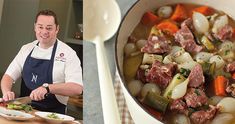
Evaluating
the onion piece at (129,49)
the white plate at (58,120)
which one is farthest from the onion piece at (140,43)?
the white plate at (58,120)

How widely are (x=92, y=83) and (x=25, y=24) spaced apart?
0.22 m

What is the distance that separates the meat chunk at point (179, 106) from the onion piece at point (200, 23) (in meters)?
0.21

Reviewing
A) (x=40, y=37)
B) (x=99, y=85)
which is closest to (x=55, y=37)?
(x=40, y=37)

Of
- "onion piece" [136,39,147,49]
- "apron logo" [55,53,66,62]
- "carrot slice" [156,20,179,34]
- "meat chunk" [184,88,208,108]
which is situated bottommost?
"meat chunk" [184,88,208,108]

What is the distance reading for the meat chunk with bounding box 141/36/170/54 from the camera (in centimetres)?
85

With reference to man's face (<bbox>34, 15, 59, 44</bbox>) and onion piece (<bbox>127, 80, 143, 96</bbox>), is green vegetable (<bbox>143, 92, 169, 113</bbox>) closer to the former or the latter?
onion piece (<bbox>127, 80, 143, 96</bbox>)

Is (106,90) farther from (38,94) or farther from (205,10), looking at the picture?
(205,10)

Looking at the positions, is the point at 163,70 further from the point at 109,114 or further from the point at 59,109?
the point at 59,109

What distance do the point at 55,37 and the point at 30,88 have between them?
134 millimetres

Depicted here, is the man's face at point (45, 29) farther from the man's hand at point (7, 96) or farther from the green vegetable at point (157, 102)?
the green vegetable at point (157, 102)

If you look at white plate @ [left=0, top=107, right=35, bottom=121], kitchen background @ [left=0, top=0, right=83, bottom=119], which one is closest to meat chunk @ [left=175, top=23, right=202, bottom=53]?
kitchen background @ [left=0, top=0, right=83, bottom=119]

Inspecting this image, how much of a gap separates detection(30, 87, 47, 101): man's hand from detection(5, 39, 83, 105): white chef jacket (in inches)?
1.4

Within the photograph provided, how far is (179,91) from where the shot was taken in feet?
2.56

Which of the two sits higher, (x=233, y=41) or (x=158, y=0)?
(x=158, y=0)
